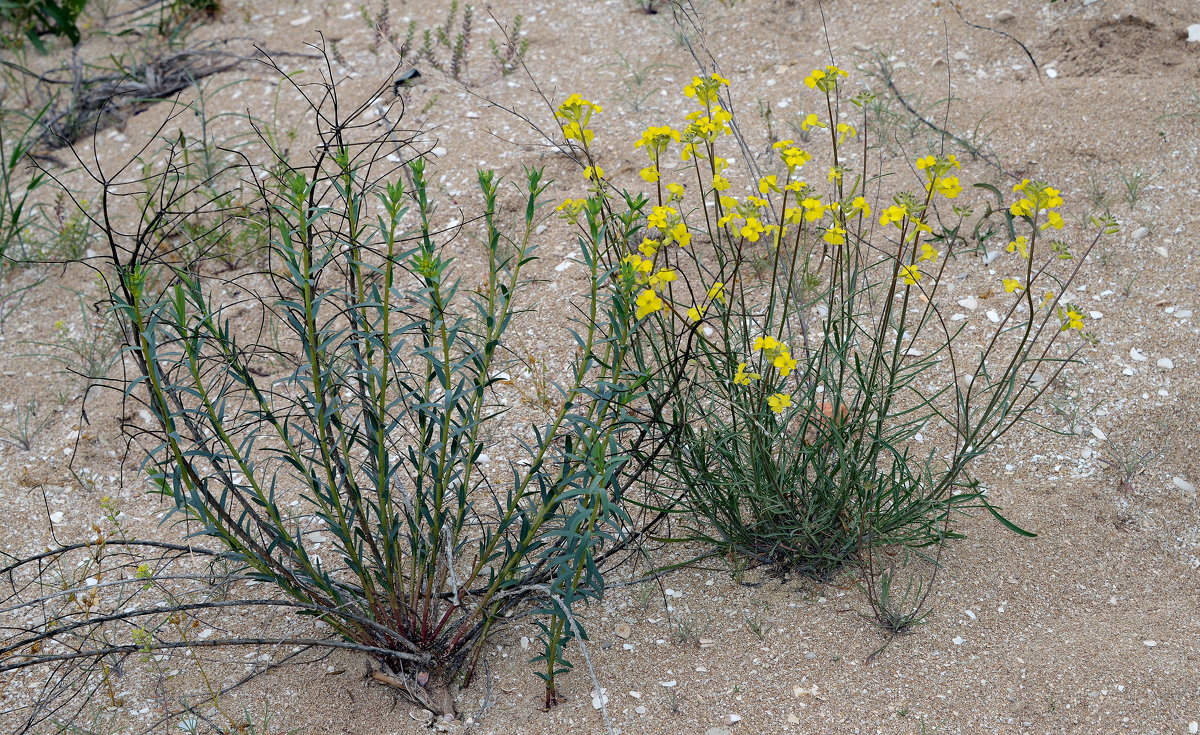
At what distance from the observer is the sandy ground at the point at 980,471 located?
2125 mm

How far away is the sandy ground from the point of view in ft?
6.97

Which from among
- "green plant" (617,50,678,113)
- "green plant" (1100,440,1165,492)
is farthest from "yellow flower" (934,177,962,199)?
"green plant" (617,50,678,113)

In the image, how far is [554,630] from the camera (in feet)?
6.75

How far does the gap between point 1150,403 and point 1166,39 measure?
1.87 metres

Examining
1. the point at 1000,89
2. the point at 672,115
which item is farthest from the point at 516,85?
the point at 1000,89

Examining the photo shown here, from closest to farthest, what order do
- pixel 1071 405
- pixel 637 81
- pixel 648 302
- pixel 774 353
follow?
pixel 648 302 < pixel 774 353 < pixel 1071 405 < pixel 637 81

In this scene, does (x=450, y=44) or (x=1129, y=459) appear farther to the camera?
(x=450, y=44)

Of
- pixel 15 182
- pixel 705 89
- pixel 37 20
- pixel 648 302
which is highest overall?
pixel 705 89

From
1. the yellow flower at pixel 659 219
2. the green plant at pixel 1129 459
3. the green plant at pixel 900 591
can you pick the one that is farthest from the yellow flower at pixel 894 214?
the green plant at pixel 1129 459

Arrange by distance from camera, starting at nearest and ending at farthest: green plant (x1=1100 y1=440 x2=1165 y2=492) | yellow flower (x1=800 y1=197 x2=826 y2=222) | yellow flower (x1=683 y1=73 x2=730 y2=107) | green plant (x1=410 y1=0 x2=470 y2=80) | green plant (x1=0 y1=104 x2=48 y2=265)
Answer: yellow flower (x1=800 y1=197 x2=826 y2=222) → yellow flower (x1=683 y1=73 x2=730 y2=107) → green plant (x1=1100 y1=440 x2=1165 y2=492) → green plant (x1=0 y1=104 x2=48 y2=265) → green plant (x1=410 y1=0 x2=470 y2=80)

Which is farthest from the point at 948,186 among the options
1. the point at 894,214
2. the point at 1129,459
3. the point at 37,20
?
the point at 37,20

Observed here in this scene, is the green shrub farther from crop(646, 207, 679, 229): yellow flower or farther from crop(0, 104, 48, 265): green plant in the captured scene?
crop(0, 104, 48, 265): green plant

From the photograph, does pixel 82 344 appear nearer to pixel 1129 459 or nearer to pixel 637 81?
pixel 637 81

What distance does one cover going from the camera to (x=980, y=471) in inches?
107
